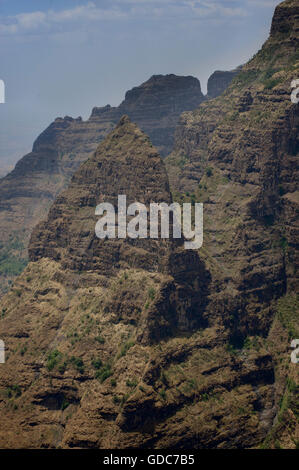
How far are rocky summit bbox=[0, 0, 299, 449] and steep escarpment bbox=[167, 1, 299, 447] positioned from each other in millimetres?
276

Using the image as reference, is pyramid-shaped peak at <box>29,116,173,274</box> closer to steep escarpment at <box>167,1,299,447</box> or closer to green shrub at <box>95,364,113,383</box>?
steep escarpment at <box>167,1,299,447</box>

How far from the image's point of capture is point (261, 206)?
14912 cm

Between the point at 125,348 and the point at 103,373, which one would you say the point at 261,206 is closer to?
the point at 125,348

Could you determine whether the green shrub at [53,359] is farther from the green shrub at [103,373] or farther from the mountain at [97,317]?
the green shrub at [103,373]

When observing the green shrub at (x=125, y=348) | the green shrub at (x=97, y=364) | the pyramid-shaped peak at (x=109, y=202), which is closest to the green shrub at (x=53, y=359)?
the green shrub at (x=97, y=364)

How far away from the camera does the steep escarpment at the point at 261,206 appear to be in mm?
139125

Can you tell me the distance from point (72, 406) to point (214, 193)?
5557 cm

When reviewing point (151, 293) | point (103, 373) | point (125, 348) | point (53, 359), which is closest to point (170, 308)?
point (151, 293)

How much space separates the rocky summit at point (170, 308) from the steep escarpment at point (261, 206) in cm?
28

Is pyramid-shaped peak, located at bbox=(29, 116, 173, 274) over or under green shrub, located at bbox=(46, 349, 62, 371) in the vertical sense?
over

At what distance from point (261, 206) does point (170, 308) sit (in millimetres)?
30271

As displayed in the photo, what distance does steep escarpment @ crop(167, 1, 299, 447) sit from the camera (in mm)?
139125

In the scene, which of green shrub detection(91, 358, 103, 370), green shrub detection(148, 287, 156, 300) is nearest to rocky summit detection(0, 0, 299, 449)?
green shrub detection(148, 287, 156, 300)
